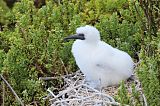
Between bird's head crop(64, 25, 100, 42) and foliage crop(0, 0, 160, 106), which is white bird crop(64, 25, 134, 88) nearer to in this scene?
bird's head crop(64, 25, 100, 42)

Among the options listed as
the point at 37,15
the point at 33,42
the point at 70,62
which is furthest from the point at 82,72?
the point at 37,15

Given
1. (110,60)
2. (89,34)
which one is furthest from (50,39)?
(110,60)

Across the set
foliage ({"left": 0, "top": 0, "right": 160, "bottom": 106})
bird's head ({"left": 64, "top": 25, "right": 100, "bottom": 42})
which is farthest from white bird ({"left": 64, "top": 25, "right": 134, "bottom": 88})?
foliage ({"left": 0, "top": 0, "right": 160, "bottom": 106})

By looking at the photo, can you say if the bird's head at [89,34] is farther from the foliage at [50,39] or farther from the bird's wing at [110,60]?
the foliage at [50,39]

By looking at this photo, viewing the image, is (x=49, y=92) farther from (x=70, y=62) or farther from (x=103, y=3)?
(x=103, y=3)

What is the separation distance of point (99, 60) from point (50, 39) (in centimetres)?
55

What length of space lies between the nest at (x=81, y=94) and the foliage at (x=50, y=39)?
3.4 inches

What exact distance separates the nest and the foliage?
86 mm

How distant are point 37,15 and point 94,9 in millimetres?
476

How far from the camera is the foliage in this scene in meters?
3.52

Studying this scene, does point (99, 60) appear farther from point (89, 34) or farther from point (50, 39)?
point (50, 39)

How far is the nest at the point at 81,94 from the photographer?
3.22 m

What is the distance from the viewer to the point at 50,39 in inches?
148

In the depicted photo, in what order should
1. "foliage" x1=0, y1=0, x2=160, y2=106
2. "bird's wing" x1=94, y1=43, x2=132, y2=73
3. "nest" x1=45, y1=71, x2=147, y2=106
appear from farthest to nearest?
"foliage" x1=0, y1=0, x2=160, y2=106
"bird's wing" x1=94, y1=43, x2=132, y2=73
"nest" x1=45, y1=71, x2=147, y2=106
